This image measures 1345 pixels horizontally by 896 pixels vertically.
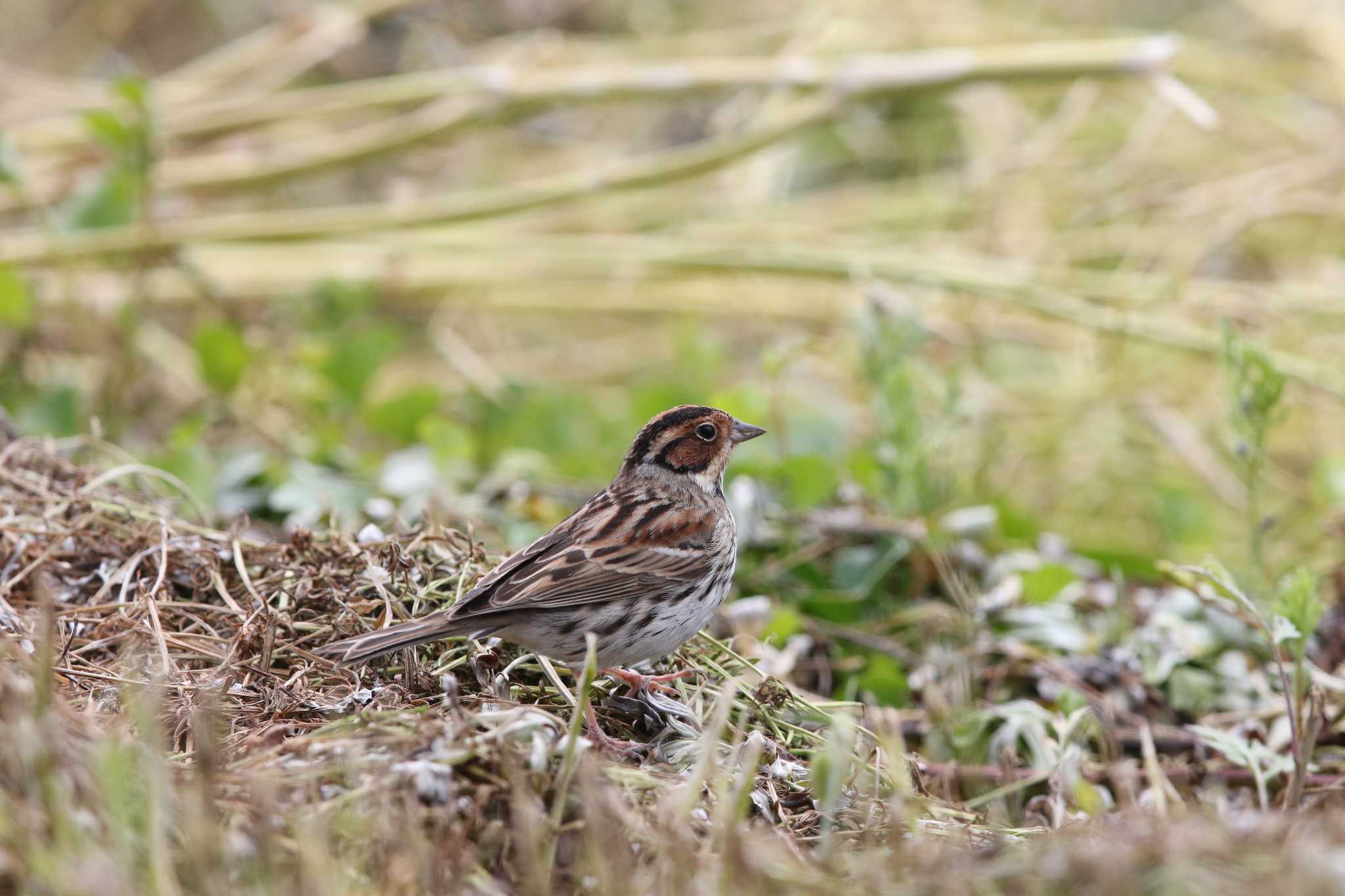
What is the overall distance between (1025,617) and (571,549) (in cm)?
164

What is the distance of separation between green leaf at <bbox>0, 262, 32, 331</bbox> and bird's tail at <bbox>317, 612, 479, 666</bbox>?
3.23 meters

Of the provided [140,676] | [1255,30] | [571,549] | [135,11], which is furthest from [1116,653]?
[135,11]

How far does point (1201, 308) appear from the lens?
19.3 feet

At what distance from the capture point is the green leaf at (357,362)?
17.6 feet

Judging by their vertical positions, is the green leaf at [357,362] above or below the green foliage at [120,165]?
below

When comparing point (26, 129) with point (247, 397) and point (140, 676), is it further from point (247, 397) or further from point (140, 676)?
point (140, 676)

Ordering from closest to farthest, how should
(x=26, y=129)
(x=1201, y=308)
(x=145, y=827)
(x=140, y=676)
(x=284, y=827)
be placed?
(x=145, y=827) → (x=284, y=827) → (x=140, y=676) → (x=1201, y=308) → (x=26, y=129)

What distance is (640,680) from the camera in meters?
3.02

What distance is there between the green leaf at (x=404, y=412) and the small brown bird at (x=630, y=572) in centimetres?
184

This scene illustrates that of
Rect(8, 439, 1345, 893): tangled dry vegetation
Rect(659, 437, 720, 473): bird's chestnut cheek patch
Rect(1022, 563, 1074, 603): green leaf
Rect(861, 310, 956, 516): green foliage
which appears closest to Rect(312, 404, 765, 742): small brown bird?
Rect(659, 437, 720, 473): bird's chestnut cheek patch

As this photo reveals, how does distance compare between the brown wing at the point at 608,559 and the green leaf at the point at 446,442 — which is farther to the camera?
the green leaf at the point at 446,442

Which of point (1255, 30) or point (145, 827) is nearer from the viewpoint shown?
point (145, 827)

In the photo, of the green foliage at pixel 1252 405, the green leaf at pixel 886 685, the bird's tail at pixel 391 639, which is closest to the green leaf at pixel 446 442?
the green leaf at pixel 886 685

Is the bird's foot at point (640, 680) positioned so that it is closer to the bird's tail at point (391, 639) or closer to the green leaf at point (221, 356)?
the bird's tail at point (391, 639)
